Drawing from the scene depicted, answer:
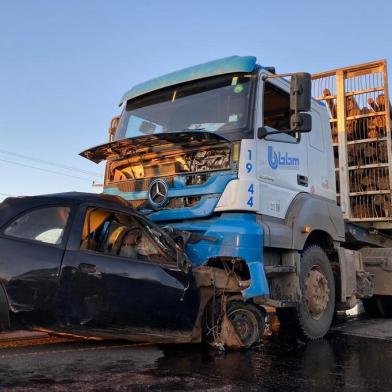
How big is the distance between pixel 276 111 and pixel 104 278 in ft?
9.92

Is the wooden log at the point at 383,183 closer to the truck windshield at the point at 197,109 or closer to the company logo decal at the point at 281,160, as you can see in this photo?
the company logo decal at the point at 281,160

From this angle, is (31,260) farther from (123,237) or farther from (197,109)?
(197,109)

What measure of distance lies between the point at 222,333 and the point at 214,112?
8.13 feet

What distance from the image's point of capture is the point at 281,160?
238 inches

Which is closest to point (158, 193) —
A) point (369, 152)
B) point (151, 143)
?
point (151, 143)

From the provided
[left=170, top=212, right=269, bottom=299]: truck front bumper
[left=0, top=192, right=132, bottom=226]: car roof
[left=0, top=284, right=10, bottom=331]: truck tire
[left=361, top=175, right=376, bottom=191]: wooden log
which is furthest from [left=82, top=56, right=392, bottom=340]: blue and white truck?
[left=0, top=284, right=10, bottom=331]: truck tire

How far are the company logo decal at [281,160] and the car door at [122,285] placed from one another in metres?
1.61

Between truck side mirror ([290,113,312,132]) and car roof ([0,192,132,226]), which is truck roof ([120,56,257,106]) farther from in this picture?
car roof ([0,192,132,226])

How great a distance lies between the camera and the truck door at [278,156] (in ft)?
18.7

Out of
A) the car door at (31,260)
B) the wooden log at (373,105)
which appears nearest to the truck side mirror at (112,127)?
the car door at (31,260)

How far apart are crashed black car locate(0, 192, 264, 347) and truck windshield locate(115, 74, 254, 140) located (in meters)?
1.40

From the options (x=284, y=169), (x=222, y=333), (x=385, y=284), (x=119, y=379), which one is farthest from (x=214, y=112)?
(x=385, y=284)

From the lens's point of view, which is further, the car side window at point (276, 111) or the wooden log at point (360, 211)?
the wooden log at point (360, 211)

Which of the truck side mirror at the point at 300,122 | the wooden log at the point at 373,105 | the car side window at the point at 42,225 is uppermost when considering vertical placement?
the wooden log at the point at 373,105
